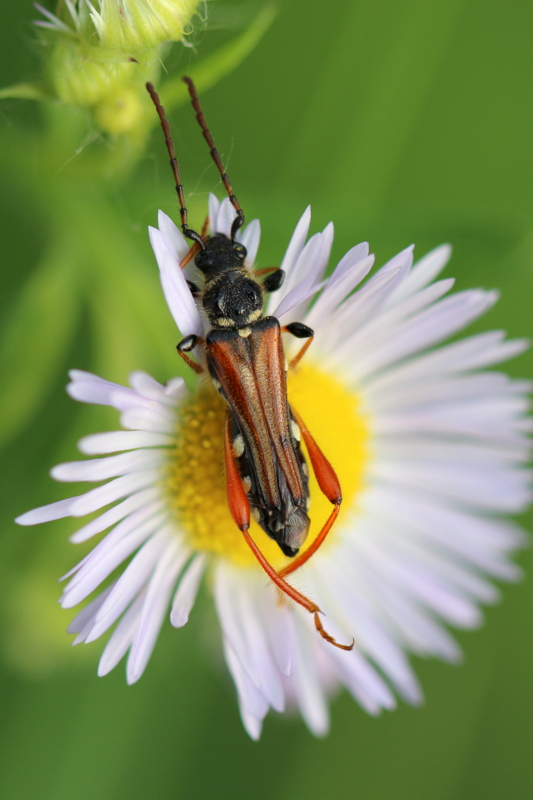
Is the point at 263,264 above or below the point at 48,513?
above

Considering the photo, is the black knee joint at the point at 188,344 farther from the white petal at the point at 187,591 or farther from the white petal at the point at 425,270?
the white petal at the point at 187,591

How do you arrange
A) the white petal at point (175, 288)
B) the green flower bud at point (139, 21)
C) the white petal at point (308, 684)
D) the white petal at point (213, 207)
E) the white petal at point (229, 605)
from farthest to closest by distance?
the white petal at point (308, 684), the white petal at point (229, 605), the white petal at point (213, 207), the white petal at point (175, 288), the green flower bud at point (139, 21)

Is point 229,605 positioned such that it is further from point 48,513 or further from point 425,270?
point 425,270

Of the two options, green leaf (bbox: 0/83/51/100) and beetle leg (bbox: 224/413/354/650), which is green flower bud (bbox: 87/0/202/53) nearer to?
green leaf (bbox: 0/83/51/100)

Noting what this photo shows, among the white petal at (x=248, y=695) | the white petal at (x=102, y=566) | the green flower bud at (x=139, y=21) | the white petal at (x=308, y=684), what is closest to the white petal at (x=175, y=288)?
the green flower bud at (x=139, y=21)

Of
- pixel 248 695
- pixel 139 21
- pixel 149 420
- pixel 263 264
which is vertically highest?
pixel 139 21

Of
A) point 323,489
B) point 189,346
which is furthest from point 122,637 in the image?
point 189,346

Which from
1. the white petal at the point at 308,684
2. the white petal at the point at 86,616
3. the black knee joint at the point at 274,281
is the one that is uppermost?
the black knee joint at the point at 274,281
